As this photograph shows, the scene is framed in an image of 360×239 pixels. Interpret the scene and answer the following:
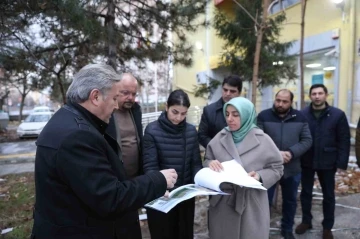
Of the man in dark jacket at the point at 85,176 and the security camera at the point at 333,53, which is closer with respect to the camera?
the man in dark jacket at the point at 85,176

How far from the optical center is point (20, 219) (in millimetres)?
4129

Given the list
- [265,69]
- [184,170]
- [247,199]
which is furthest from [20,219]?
[265,69]

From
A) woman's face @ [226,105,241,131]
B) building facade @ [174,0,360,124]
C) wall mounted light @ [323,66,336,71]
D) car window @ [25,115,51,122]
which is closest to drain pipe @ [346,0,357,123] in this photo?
building facade @ [174,0,360,124]

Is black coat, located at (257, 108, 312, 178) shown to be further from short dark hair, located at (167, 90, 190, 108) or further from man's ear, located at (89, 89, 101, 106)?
man's ear, located at (89, 89, 101, 106)

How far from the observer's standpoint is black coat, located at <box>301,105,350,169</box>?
126 inches

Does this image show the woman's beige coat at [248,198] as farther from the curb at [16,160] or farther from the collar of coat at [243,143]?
the curb at [16,160]

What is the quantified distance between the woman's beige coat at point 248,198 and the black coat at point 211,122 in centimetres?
72

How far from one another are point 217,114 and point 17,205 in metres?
3.67

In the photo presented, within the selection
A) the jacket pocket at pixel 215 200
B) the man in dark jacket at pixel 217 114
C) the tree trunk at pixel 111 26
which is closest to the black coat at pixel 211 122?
the man in dark jacket at pixel 217 114

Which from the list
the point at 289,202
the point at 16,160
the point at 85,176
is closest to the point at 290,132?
the point at 289,202

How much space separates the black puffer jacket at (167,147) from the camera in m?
2.52

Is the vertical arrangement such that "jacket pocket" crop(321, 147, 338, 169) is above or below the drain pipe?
below

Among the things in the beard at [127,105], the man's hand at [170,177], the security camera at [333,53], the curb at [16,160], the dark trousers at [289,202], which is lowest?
the curb at [16,160]

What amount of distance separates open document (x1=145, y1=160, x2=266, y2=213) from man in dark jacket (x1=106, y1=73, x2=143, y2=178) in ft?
2.37
